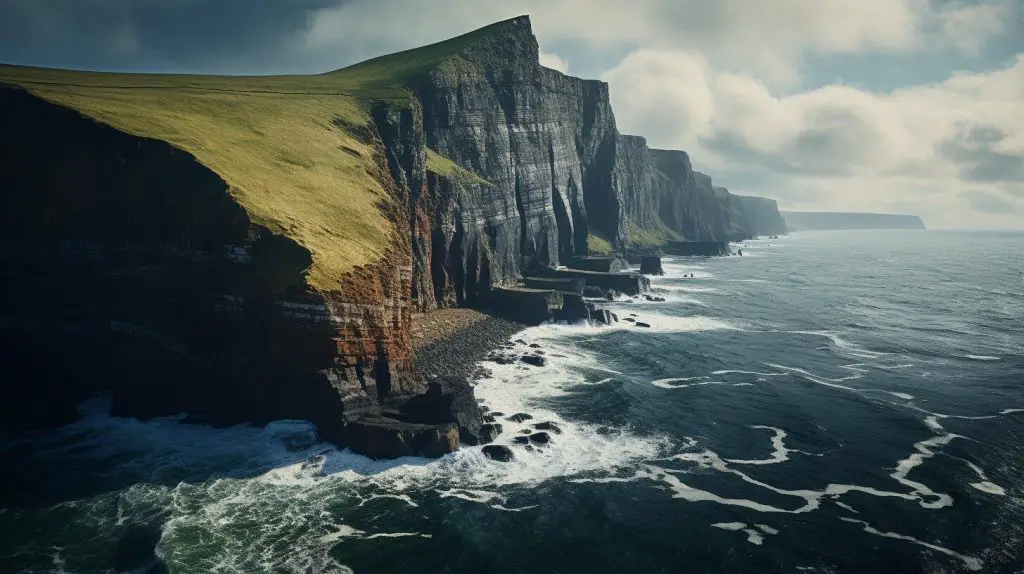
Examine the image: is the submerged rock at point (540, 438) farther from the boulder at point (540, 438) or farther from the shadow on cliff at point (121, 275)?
the shadow on cliff at point (121, 275)

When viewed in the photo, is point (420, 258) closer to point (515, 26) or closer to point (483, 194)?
point (483, 194)

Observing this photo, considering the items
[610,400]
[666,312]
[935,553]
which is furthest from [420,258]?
[935,553]

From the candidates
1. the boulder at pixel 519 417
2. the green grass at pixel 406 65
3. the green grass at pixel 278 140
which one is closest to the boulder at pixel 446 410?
the boulder at pixel 519 417

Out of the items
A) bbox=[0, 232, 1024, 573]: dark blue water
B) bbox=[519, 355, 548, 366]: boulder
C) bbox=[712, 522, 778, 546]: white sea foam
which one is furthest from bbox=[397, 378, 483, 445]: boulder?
bbox=[519, 355, 548, 366]: boulder

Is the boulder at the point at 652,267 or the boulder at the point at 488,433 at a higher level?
the boulder at the point at 652,267

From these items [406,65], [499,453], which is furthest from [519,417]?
[406,65]
